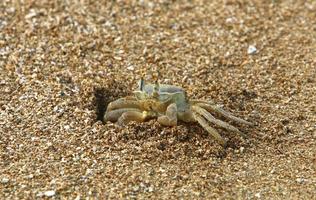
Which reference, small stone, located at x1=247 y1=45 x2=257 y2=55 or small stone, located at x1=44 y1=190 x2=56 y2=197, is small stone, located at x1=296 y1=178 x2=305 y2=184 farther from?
small stone, located at x1=247 y1=45 x2=257 y2=55

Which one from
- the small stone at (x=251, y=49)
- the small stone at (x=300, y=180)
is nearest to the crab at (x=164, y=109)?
the small stone at (x=300, y=180)

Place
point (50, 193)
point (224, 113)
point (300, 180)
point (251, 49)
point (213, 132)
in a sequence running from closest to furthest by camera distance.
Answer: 1. point (50, 193)
2. point (300, 180)
3. point (213, 132)
4. point (224, 113)
5. point (251, 49)

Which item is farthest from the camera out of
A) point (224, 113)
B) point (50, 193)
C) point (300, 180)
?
point (224, 113)

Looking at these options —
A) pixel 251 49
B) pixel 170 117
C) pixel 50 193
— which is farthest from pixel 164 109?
pixel 251 49

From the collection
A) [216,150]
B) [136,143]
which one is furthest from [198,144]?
[136,143]

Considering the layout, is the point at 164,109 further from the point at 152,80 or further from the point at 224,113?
the point at 152,80

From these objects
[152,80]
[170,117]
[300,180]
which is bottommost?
[300,180]

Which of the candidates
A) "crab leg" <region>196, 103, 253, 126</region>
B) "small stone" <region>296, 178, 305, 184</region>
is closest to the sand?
"small stone" <region>296, 178, 305, 184</region>

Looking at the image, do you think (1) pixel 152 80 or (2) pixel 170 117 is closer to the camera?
(2) pixel 170 117
